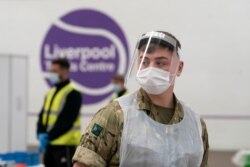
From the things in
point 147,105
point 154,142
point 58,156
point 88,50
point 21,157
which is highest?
point 147,105

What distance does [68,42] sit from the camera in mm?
10312

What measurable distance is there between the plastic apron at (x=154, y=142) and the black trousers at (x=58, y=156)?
13.1ft

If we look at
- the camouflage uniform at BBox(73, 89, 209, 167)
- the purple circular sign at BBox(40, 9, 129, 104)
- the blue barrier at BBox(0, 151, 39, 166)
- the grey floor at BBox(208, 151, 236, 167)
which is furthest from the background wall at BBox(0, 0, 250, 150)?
the camouflage uniform at BBox(73, 89, 209, 167)

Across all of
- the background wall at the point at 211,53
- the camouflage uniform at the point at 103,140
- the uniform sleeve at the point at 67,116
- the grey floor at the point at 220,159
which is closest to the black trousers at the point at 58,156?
the uniform sleeve at the point at 67,116

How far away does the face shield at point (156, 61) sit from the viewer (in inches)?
100

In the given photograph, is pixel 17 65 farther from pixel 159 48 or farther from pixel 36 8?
pixel 159 48

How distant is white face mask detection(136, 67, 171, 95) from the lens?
254 cm

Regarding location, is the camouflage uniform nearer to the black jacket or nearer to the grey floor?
the black jacket

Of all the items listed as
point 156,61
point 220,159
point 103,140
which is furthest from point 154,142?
point 220,159

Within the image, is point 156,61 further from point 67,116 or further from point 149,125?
point 67,116

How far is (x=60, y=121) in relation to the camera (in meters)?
6.61

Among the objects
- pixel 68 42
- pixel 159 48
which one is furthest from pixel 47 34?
pixel 159 48

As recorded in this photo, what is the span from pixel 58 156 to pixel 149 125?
4148mm

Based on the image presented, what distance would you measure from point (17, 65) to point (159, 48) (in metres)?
5.15
